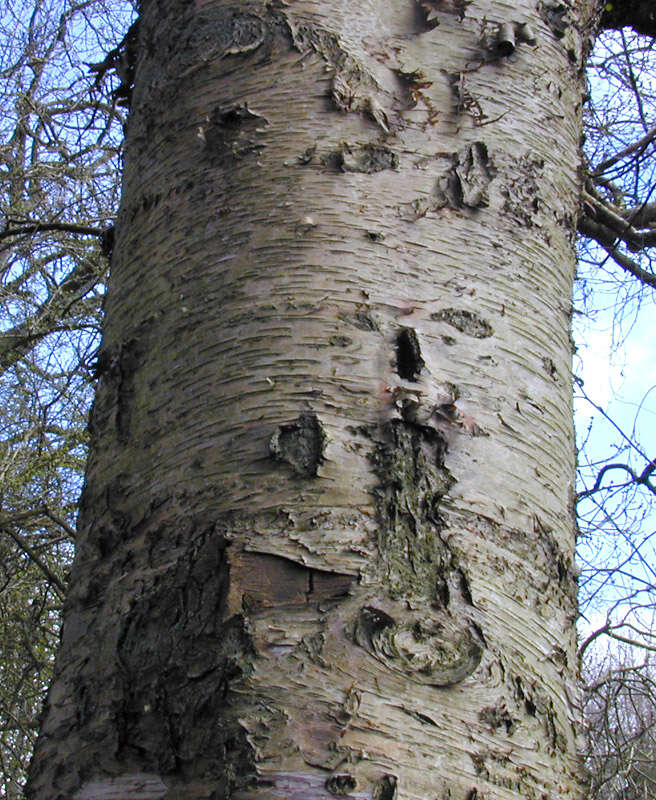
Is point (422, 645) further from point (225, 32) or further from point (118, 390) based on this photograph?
point (225, 32)

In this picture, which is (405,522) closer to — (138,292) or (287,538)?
(287,538)

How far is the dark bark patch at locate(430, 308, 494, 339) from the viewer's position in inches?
37.9

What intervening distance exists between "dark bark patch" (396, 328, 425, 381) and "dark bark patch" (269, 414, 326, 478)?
0.36ft

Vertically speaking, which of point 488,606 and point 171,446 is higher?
point 171,446

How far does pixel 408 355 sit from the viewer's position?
3.05 ft

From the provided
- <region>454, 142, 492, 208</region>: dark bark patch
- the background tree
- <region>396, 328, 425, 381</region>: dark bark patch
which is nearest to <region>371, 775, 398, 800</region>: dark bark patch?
<region>396, 328, 425, 381</region>: dark bark patch

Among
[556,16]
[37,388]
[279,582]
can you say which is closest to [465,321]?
[279,582]

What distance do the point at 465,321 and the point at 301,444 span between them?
0.78 ft

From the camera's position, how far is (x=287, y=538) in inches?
32.5

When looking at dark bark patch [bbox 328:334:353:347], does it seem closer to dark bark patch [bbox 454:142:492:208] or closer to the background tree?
dark bark patch [bbox 454:142:492:208]

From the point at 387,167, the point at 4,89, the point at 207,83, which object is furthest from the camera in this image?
the point at 4,89

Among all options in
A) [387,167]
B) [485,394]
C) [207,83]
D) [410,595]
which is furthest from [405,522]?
[207,83]

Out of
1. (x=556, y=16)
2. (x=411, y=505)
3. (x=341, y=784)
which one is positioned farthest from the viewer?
(x=556, y=16)

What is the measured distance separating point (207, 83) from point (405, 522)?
63 centimetres
